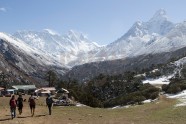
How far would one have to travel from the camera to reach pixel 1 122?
40156 mm

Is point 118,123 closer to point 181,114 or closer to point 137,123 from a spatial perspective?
point 137,123

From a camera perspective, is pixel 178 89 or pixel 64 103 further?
pixel 178 89

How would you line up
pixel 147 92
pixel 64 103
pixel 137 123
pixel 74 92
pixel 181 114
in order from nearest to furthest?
pixel 137 123
pixel 181 114
pixel 64 103
pixel 147 92
pixel 74 92

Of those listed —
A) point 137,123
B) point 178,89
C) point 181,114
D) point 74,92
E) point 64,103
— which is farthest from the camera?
point 74,92

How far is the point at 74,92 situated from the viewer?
162 metres

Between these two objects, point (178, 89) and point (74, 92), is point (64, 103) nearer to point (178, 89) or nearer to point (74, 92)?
point (178, 89)

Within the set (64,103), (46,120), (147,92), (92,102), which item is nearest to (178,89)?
(147,92)

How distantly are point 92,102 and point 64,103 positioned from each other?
7365 cm

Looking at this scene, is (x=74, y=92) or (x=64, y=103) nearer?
(x=64, y=103)

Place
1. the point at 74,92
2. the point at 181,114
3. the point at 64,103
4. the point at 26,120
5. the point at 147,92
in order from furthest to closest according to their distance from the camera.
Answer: the point at 74,92 < the point at 147,92 < the point at 64,103 < the point at 181,114 < the point at 26,120

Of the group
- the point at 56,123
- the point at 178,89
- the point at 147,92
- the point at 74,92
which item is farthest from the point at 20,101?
the point at 74,92

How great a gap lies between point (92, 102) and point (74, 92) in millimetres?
14448

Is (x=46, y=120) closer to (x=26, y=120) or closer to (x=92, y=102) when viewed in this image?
(x=26, y=120)

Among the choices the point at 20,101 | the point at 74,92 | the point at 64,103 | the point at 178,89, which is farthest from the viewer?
the point at 74,92
